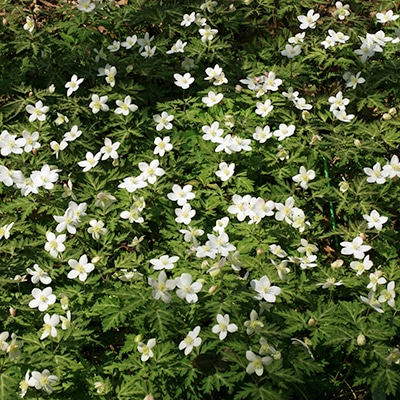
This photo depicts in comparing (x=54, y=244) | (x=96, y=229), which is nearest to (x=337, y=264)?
(x=96, y=229)

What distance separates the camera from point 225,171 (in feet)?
12.6

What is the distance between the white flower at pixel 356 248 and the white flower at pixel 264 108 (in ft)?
3.87

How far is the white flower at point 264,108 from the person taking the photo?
416 centimetres

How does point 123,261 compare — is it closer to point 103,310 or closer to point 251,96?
point 103,310

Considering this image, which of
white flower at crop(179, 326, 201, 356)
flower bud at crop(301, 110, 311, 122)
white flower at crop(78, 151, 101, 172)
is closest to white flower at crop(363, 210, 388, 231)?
flower bud at crop(301, 110, 311, 122)

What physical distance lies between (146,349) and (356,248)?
4.36 feet

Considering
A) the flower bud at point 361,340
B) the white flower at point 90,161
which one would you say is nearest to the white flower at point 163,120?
the white flower at point 90,161

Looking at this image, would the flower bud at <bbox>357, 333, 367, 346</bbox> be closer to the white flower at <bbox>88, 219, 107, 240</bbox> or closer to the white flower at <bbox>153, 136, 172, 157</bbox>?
the white flower at <bbox>88, 219, 107, 240</bbox>

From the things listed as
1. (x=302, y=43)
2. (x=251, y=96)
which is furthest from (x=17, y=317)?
(x=302, y=43)

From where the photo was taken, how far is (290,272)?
3.37m

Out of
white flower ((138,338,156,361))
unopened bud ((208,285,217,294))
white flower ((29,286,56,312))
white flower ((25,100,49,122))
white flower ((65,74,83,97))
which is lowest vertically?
white flower ((29,286,56,312))

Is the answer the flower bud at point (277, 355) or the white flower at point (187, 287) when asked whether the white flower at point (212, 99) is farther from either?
the flower bud at point (277, 355)

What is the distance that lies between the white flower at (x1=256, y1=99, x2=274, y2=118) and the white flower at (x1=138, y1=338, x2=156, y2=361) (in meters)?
1.89

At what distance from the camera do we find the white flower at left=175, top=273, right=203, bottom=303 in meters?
3.02
